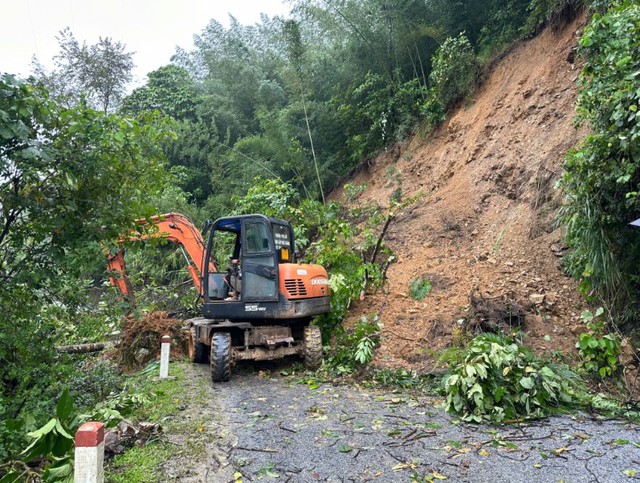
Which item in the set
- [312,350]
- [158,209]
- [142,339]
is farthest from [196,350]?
[158,209]

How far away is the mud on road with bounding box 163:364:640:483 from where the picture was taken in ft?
11.2

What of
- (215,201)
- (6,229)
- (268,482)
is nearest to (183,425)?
(268,482)

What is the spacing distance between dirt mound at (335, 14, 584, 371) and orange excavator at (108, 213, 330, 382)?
1.35 m

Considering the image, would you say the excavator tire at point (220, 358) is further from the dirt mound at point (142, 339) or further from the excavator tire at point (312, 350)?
the dirt mound at point (142, 339)

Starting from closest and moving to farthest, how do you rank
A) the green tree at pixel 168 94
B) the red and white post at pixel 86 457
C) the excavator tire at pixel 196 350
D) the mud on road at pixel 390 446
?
the red and white post at pixel 86 457 < the mud on road at pixel 390 446 < the excavator tire at pixel 196 350 < the green tree at pixel 168 94

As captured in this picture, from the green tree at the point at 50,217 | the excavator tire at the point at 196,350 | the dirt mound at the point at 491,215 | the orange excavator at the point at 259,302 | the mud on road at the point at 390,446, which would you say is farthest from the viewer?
the excavator tire at the point at 196,350

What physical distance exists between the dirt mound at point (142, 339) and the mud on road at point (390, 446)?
3.04 m

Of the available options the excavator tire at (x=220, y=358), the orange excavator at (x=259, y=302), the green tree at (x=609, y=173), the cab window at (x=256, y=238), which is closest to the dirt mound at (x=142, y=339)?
the orange excavator at (x=259, y=302)

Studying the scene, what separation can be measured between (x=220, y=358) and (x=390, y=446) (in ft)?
10.0

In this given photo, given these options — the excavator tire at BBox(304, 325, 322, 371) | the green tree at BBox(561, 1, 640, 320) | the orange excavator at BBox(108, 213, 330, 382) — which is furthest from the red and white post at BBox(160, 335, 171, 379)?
the green tree at BBox(561, 1, 640, 320)

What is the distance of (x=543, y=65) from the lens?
34.6 feet

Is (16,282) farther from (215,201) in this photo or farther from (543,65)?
(215,201)

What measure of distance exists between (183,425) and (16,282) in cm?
204

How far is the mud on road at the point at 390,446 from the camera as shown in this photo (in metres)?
3.40
